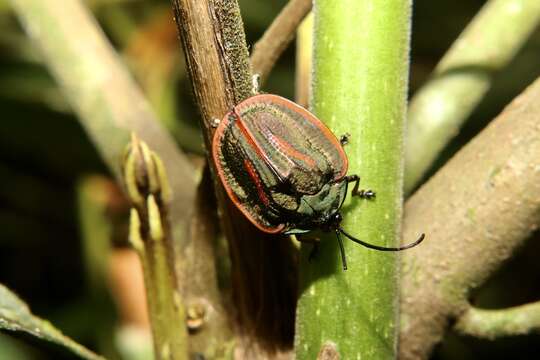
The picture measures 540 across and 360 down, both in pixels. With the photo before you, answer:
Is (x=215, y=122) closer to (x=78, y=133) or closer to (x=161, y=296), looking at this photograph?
(x=161, y=296)

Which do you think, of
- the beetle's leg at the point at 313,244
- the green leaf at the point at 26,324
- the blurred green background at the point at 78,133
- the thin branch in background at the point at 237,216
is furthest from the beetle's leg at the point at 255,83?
the blurred green background at the point at 78,133

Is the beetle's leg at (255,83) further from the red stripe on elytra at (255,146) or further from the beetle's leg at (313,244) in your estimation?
the beetle's leg at (313,244)

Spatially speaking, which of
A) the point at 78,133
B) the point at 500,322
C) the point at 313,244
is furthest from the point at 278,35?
the point at 78,133

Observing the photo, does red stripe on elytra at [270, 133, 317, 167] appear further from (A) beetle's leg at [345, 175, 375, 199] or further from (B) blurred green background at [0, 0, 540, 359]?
(B) blurred green background at [0, 0, 540, 359]

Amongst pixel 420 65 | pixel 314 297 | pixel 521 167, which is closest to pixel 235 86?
pixel 314 297

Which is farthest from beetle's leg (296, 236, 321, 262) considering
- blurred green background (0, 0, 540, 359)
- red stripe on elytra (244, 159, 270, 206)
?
blurred green background (0, 0, 540, 359)

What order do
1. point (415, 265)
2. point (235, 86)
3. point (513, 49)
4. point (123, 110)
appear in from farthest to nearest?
point (123, 110) < point (513, 49) < point (415, 265) < point (235, 86)

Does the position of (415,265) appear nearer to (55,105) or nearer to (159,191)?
(159,191)
